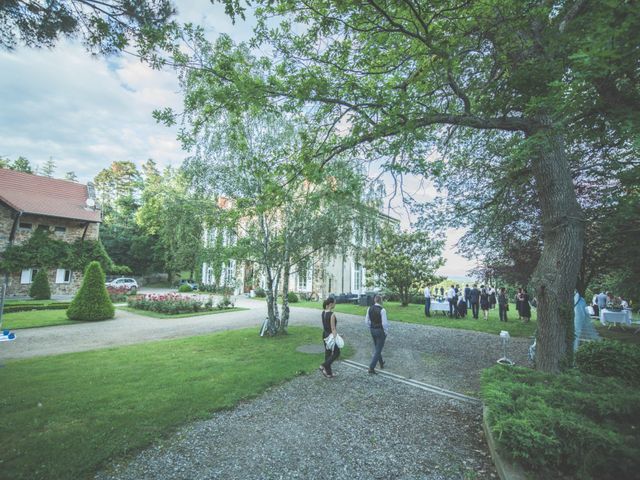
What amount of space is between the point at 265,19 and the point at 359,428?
7439 mm

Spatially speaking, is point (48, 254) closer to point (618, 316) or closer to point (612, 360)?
point (612, 360)

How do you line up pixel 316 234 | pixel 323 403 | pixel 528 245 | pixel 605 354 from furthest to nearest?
pixel 528 245 < pixel 316 234 < pixel 605 354 < pixel 323 403

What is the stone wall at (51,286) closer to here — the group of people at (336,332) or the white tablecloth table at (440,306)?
the group of people at (336,332)

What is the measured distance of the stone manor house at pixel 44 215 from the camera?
2233cm

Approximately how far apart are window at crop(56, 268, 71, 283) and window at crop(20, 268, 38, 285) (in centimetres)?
140

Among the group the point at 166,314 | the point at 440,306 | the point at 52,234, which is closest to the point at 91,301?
the point at 166,314

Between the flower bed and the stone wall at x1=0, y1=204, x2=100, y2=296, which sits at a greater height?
the stone wall at x1=0, y1=204, x2=100, y2=296

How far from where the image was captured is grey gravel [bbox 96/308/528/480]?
3467 millimetres

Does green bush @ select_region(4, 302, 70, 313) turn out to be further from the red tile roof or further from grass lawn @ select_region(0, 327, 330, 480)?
grass lawn @ select_region(0, 327, 330, 480)

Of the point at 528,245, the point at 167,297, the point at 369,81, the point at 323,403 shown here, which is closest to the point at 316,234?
the point at 369,81

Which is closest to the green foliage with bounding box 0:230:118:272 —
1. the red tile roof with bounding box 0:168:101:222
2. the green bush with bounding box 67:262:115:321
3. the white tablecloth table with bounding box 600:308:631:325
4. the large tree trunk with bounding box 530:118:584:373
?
the red tile roof with bounding box 0:168:101:222

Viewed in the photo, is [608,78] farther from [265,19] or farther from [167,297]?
[167,297]

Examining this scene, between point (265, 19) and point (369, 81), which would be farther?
point (369, 81)

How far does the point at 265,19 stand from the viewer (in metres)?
5.63
